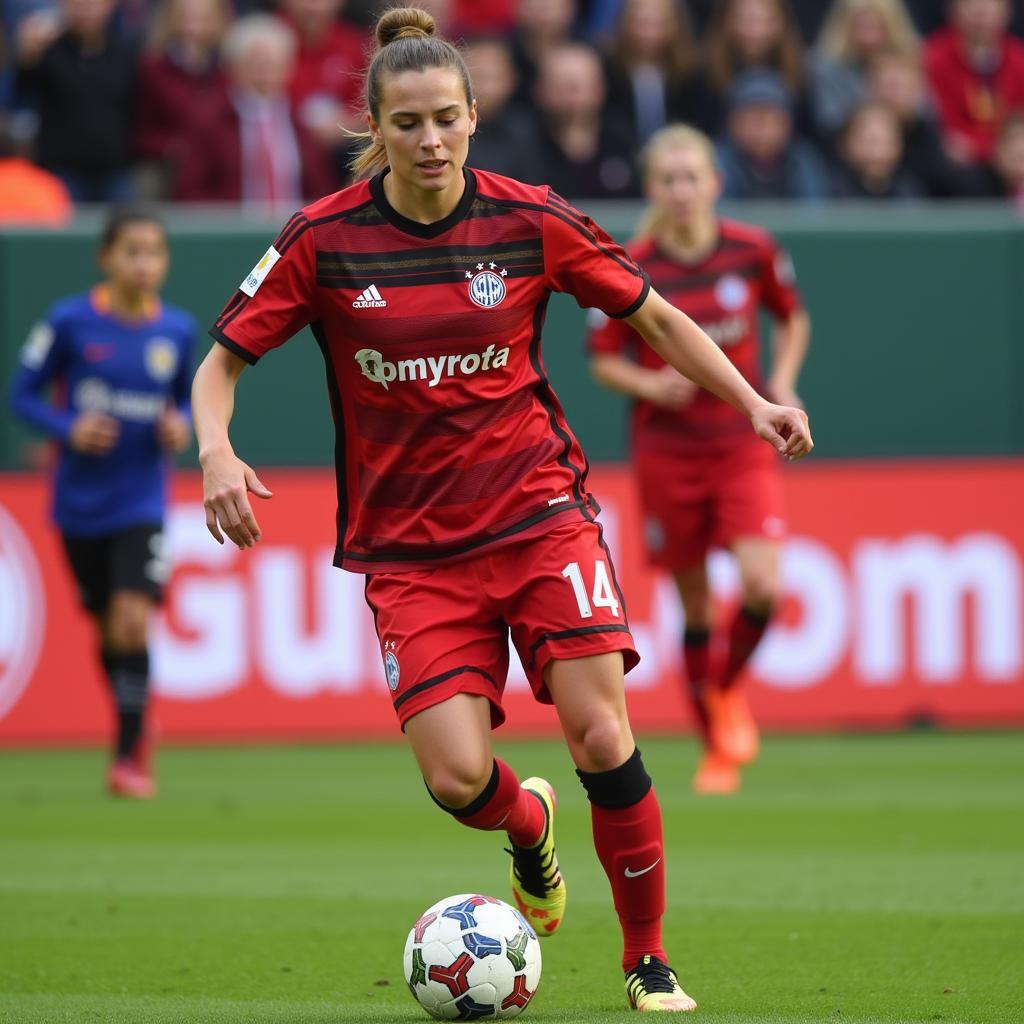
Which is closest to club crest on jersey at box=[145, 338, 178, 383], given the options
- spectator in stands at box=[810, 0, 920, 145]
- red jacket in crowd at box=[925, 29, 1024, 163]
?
spectator in stands at box=[810, 0, 920, 145]

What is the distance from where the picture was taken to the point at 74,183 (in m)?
13.5

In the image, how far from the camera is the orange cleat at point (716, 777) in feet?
31.1

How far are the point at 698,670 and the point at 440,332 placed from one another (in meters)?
4.86

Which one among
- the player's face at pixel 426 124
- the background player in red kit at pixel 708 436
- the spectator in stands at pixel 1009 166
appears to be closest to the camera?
the player's face at pixel 426 124

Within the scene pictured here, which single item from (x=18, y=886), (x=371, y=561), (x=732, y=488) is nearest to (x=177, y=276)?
(x=732, y=488)

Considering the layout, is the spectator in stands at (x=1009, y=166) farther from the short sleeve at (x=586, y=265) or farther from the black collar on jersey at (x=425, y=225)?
the black collar on jersey at (x=425, y=225)

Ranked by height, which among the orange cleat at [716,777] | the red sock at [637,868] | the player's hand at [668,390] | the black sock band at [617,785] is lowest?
the orange cleat at [716,777]

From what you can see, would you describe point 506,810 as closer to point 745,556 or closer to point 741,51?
point 745,556

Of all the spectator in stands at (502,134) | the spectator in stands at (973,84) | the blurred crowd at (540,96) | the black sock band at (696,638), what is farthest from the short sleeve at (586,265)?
the spectator in stands at (973,84)

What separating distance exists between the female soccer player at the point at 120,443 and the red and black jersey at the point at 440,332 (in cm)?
461

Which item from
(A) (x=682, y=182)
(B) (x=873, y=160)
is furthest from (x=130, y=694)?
(B) (x=873, y=160)

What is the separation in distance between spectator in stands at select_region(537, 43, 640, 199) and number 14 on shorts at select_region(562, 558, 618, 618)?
8.80 m

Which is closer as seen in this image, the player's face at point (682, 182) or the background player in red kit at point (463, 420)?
the background player in red kit at point (463, 420)

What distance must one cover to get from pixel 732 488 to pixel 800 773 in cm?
164
